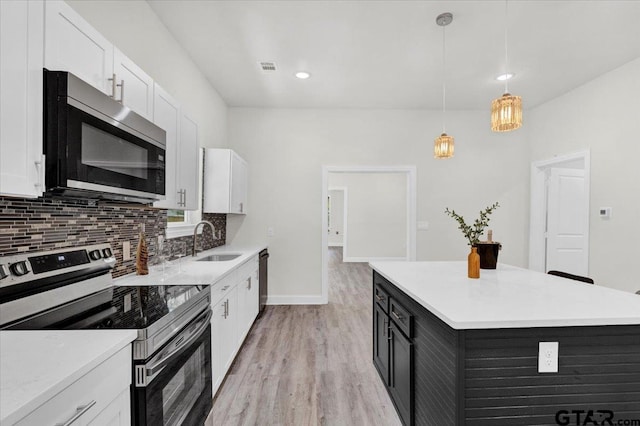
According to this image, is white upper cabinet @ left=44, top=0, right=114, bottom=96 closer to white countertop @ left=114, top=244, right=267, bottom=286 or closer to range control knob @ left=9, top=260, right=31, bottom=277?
range control knob @ left=9, top=260, right=31, bottom=277

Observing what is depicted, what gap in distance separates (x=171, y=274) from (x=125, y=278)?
0.89 ft

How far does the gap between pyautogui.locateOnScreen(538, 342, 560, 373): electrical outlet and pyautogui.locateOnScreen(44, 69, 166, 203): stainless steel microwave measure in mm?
1892

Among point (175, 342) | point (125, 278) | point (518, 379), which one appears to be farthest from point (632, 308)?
point (125, 278)

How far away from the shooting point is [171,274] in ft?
7.34

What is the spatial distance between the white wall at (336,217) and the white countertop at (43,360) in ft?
34.4

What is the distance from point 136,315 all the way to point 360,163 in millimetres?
3988

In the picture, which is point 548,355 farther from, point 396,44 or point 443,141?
point 396,44

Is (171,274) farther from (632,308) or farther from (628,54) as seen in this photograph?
(628,54)

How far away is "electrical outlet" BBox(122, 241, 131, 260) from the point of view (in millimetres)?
2167

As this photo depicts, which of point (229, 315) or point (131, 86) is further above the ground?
point (131, 86)

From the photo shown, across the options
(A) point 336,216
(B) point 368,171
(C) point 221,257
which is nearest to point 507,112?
(B) point 368,171

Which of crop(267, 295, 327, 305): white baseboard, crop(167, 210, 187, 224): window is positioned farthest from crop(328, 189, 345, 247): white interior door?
crop(167, 210, 187, 224): window

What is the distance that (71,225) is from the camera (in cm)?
171

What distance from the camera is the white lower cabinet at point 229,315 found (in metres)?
2.22
